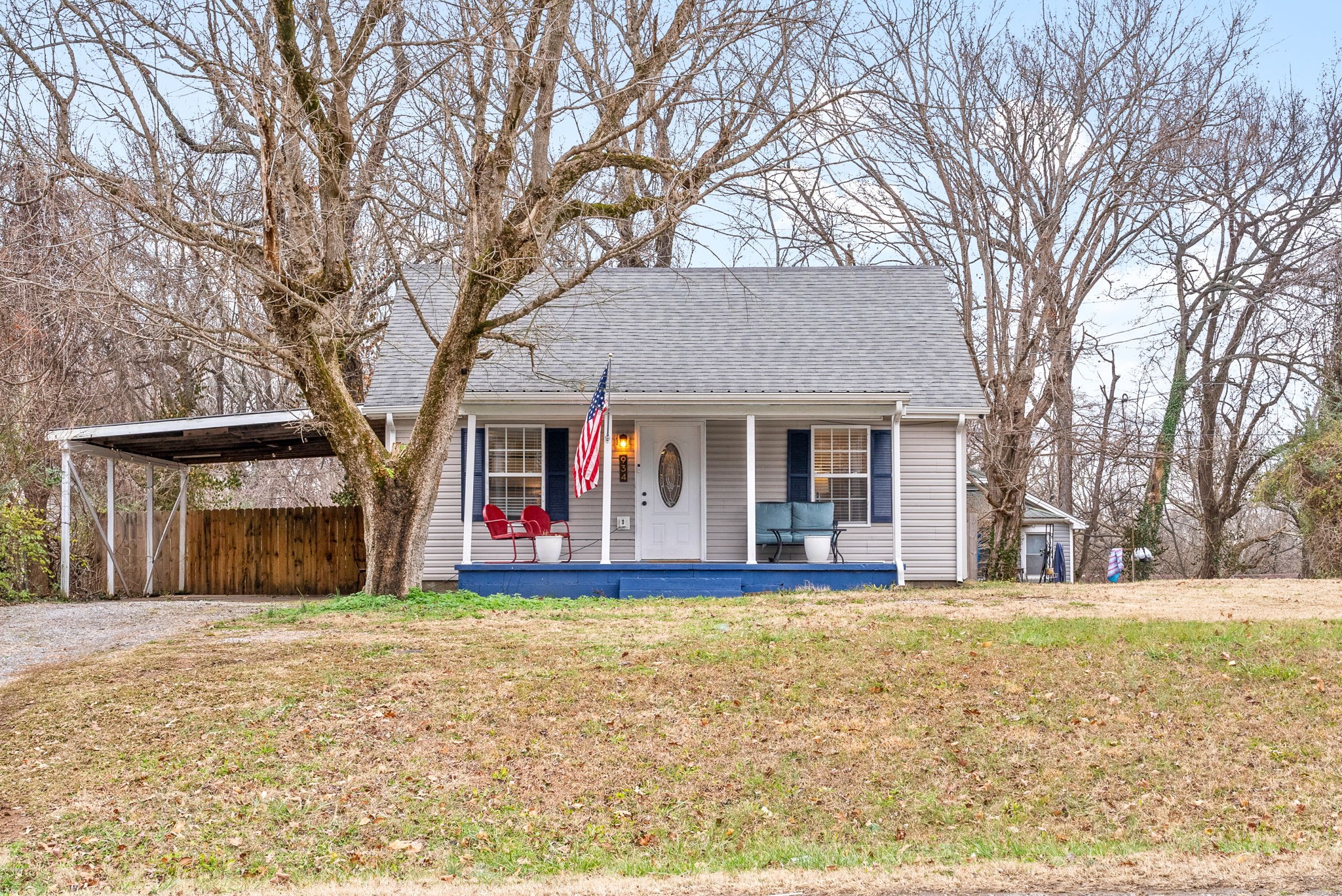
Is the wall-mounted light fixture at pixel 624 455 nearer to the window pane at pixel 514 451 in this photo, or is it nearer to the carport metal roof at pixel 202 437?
the window pane at pixel 514 451

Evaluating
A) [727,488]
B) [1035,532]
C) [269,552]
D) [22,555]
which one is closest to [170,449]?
[269,552]

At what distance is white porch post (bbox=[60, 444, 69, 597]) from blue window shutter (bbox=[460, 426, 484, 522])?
4964 millimetres

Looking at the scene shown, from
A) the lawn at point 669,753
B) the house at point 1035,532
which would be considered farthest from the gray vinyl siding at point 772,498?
the house at point 1035,532

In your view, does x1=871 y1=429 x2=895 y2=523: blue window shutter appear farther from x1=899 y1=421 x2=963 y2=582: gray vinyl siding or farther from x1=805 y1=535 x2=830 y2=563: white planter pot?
x1=805 y1=535 x2=830 y2=563: white planter pot

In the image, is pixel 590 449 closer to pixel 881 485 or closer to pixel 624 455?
pixel 624 455

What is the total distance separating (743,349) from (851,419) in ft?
6.80

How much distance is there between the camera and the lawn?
5.90 meters

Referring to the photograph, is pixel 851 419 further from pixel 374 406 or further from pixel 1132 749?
pixel 1132 749

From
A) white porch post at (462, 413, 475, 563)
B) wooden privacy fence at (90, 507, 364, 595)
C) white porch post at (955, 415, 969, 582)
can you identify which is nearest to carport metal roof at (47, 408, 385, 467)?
wooden privacy fence at (90, 507, 364, 595)

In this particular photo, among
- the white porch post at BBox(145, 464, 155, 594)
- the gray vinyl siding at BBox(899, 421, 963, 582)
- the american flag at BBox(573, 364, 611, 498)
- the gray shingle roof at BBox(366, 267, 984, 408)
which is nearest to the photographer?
the american flag at BBox(573, 364, 611, 498)

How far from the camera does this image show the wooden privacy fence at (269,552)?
17484 millimetres

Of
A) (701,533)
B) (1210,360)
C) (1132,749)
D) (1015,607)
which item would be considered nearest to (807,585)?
(701,533)

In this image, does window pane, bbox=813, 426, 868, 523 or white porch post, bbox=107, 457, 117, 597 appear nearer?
white porch post, bbox=107, 457, 117, 597

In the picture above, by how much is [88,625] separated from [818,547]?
853 cm
